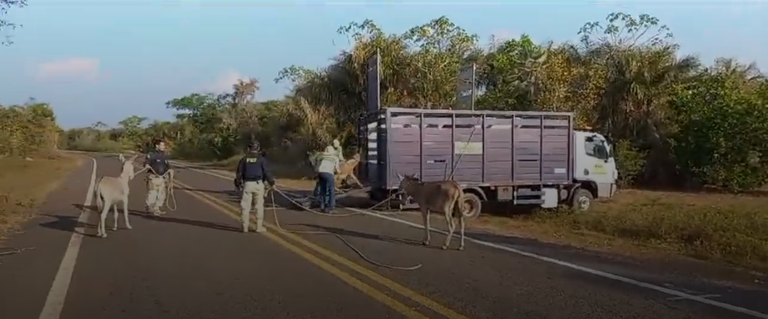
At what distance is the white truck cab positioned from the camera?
20047 millimetres

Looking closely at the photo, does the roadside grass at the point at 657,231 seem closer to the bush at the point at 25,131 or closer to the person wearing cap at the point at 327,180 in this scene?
the person wearing cap at the point at 327,180

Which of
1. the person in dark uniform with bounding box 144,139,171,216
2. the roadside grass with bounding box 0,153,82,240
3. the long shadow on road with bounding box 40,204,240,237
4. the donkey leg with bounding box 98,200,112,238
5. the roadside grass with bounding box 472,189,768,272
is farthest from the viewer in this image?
the person in dark uniform with bounding box 144,139,171,216

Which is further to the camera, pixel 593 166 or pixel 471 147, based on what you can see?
pixel 593 166

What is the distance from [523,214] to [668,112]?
14.8 m

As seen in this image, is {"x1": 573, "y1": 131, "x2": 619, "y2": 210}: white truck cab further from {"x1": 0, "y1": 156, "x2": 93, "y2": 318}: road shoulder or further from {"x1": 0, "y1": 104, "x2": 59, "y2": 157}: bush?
{"x1": 0, "y1": 104, "x2": 59, "y2": 157}: bush

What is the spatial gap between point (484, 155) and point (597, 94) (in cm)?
1533

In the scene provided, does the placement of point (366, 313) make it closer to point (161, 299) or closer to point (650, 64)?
point (161, 299)

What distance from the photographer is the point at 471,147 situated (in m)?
18.8

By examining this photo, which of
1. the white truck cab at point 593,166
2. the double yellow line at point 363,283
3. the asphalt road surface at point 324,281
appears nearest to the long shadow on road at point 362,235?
the asphalt road surface at point 324,281

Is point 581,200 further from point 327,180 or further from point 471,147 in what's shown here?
point 327,180

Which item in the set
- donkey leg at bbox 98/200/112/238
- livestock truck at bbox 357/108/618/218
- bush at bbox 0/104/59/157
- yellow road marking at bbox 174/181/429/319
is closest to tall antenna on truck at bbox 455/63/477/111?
livestock truck at bbox 357/108/618/218

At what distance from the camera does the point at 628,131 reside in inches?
1282

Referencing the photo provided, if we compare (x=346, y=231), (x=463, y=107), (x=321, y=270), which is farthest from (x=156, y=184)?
(x=463, y=107)

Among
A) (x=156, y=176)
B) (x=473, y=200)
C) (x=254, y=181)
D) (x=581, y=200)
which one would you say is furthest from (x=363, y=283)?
(x=581, y=200)
